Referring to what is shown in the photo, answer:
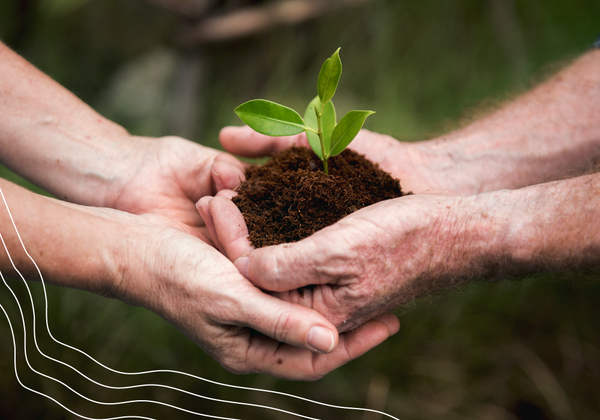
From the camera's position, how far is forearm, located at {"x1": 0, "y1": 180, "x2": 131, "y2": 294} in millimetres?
910

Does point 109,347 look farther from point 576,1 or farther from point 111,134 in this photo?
point 576,1

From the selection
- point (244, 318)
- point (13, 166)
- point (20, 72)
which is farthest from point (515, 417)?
point (20, 72)

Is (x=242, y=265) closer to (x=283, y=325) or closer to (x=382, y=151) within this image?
(x=283, y=325)

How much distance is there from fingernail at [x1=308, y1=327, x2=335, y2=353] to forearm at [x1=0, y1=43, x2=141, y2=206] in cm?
91

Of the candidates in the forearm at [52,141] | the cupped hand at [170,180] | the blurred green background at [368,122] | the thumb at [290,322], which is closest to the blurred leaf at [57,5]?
the blurred green background at [368,122]

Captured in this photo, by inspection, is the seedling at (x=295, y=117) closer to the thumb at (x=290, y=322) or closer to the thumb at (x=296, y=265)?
the thumb at (x=296, y=265)

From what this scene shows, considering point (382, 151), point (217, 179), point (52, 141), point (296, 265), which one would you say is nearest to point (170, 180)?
point (217, 179)

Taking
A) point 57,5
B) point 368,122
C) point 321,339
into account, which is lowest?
point 321,339

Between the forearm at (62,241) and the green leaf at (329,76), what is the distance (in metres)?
0.69

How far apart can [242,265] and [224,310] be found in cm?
13

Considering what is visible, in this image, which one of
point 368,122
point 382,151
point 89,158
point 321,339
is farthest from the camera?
point 368,122

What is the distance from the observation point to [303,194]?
106 cm

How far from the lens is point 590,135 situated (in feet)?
4.86

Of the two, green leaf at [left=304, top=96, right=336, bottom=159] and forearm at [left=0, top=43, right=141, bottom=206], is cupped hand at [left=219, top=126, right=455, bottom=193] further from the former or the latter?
forearm at [left=0, top=43, right=141, bottom=206]
